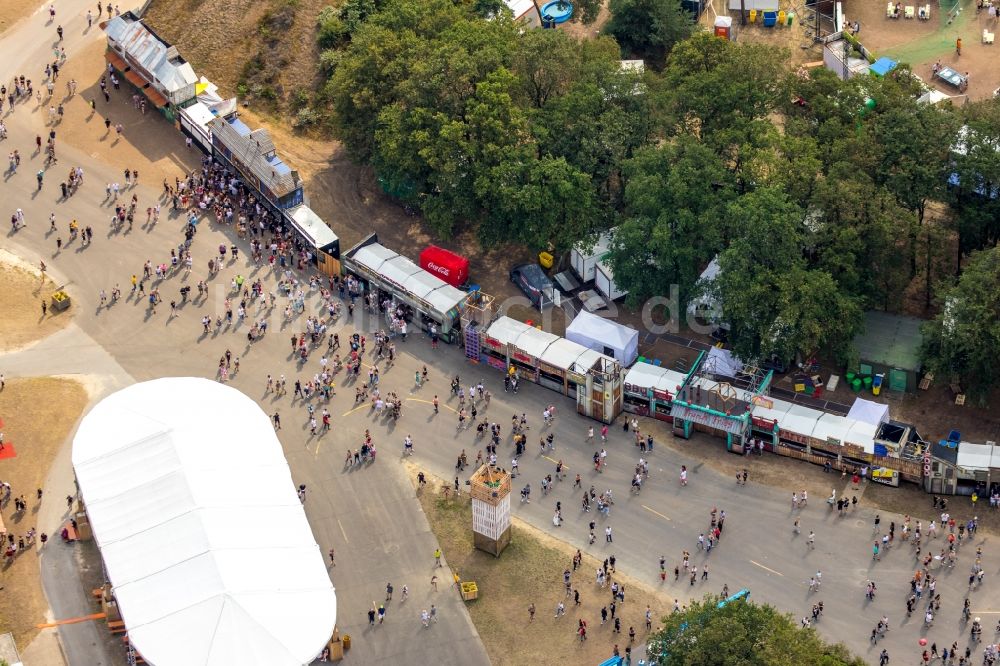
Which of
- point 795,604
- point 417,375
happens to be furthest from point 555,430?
point 795,604

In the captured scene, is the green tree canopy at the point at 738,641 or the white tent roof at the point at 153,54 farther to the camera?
the white tent roof at the point at 153,54

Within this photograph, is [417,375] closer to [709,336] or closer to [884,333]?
[709,336]

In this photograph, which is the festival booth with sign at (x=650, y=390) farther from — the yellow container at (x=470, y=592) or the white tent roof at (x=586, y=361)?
the yellow container at (x=470, y=592)

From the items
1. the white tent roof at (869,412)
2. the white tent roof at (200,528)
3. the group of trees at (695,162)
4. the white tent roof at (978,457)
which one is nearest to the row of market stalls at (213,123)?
the group of trees at (695,162)

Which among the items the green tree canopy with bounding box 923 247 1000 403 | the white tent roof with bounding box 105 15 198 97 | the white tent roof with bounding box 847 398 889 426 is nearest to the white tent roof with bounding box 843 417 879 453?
the white tent roof with bounding box 847 398 889 426

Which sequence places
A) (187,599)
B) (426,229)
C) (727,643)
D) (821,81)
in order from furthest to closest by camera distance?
(426,229) → (821,81) → (187,599) → (727,643)
